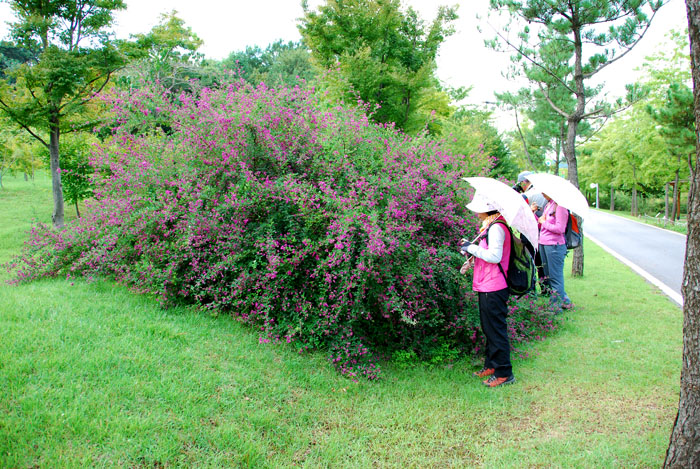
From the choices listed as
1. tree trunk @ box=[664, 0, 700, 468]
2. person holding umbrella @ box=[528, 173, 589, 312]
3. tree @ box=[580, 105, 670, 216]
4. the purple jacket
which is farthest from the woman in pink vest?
tree @ box=[580, 105, 670, 216]

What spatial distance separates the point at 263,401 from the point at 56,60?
11393 mm

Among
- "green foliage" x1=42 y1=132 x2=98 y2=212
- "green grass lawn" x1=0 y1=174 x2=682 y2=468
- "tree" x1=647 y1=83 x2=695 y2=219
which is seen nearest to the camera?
"green grass lawn" x1=0 y1=174 x2=682 y2=468

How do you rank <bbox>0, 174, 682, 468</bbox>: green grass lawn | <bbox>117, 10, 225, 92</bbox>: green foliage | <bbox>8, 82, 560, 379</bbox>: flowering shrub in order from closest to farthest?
1. <bbox>0, 174, 682, 468</bbox>: green grass lawn
2. <bbox>8, 82, 560, 379</bbox>: flowering shrub
3. <bbox>117, 10, 225, 92</bbox>: green foliage

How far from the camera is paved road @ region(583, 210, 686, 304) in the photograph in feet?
33.1

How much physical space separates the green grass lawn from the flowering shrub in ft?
1.29

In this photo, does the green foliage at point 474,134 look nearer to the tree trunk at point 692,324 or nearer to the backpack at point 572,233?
the backpack at point 572,233

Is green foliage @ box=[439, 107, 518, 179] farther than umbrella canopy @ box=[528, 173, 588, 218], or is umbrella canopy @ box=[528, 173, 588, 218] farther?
green foliage @ box=[439, 107, 518, 179]

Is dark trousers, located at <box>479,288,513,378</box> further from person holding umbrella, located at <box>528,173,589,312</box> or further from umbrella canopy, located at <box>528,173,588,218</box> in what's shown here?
person holding umbrella, located at <box>528,173,589,312</box>

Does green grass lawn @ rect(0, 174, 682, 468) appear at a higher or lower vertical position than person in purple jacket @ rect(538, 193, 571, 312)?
lower

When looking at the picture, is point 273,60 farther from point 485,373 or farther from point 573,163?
point 485,373

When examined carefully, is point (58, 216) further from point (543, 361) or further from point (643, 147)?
point (643, 147)

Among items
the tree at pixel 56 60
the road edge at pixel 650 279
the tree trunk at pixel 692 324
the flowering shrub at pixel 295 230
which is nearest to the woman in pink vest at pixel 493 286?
the flowering shrub at pixel 295 230

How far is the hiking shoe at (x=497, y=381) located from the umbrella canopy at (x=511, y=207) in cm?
137

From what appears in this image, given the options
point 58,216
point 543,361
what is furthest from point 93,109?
point 543,361
